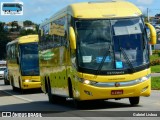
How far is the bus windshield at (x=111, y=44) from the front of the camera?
54.0 ft

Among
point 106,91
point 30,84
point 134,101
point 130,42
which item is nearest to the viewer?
point 106,91

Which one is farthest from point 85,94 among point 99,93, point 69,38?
point 69,38

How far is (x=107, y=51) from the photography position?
16.5m

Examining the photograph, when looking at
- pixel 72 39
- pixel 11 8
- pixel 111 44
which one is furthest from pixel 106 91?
pixel 11 8

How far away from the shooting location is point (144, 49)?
1675 cm

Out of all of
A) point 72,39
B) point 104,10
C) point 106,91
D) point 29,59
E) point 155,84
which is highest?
point 104,10

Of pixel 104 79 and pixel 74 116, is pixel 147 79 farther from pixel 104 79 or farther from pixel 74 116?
pixel 74 116

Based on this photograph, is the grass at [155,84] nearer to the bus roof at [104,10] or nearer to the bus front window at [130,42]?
the bus roof at [104,10]

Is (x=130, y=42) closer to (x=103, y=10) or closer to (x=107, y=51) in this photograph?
(x=107, y=51)

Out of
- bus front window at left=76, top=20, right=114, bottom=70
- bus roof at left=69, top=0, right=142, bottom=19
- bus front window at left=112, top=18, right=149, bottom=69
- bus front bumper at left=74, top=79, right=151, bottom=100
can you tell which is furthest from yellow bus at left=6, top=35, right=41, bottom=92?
bus front bumper at left=74, top=79, right=151, bottom=100

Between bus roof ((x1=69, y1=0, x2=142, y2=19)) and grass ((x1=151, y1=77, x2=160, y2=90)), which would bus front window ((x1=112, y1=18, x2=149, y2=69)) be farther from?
grass ((x1=151, y1=77, x2=160, y2=90))

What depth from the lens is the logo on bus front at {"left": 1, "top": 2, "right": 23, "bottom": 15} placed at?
6141 cm

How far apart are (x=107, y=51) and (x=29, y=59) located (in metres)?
15.9

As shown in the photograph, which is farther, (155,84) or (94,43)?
(155,84)
